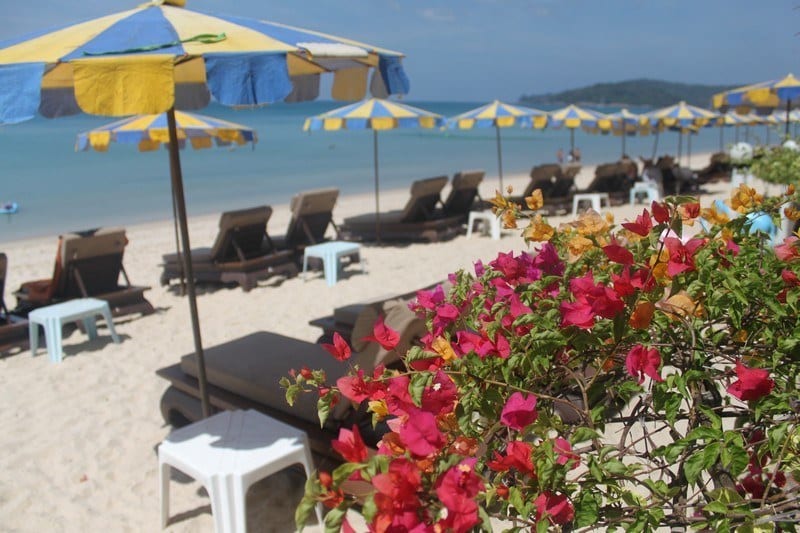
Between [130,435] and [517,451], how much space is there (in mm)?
3611

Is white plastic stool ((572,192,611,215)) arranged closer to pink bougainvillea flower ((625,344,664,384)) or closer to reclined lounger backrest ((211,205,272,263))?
reclined lounger backrest ((211,205,272,263))

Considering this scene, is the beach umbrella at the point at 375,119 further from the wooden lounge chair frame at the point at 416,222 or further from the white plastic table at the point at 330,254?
the white plastic table at the point at 330,254

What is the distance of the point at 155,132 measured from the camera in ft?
23.4

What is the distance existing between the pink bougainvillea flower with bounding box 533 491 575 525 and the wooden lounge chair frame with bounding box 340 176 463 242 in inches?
360

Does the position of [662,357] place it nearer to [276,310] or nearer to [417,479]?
[417,479]

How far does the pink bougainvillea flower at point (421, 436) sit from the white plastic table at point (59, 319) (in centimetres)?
533

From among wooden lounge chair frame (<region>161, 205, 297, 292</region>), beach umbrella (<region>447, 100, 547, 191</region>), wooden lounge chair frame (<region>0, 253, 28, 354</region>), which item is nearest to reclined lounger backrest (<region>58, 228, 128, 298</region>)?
wooden lounge chair frame (<region>0, 253, 28, 354</region>)

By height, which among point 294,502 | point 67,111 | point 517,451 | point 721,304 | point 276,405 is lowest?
point 294,502

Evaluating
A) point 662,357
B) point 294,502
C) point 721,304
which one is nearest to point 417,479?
point 662,357

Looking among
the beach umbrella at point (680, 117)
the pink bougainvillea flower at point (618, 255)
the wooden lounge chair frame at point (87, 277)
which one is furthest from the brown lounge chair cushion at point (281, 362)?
the beach umbrella at point (680, 117)

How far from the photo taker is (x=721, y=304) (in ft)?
4.16

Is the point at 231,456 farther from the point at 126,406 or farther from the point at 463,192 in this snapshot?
the point at 463,192

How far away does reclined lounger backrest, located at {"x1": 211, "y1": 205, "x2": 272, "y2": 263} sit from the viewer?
25.1 feet

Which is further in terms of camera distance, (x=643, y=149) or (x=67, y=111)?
(x=643, y=149)
